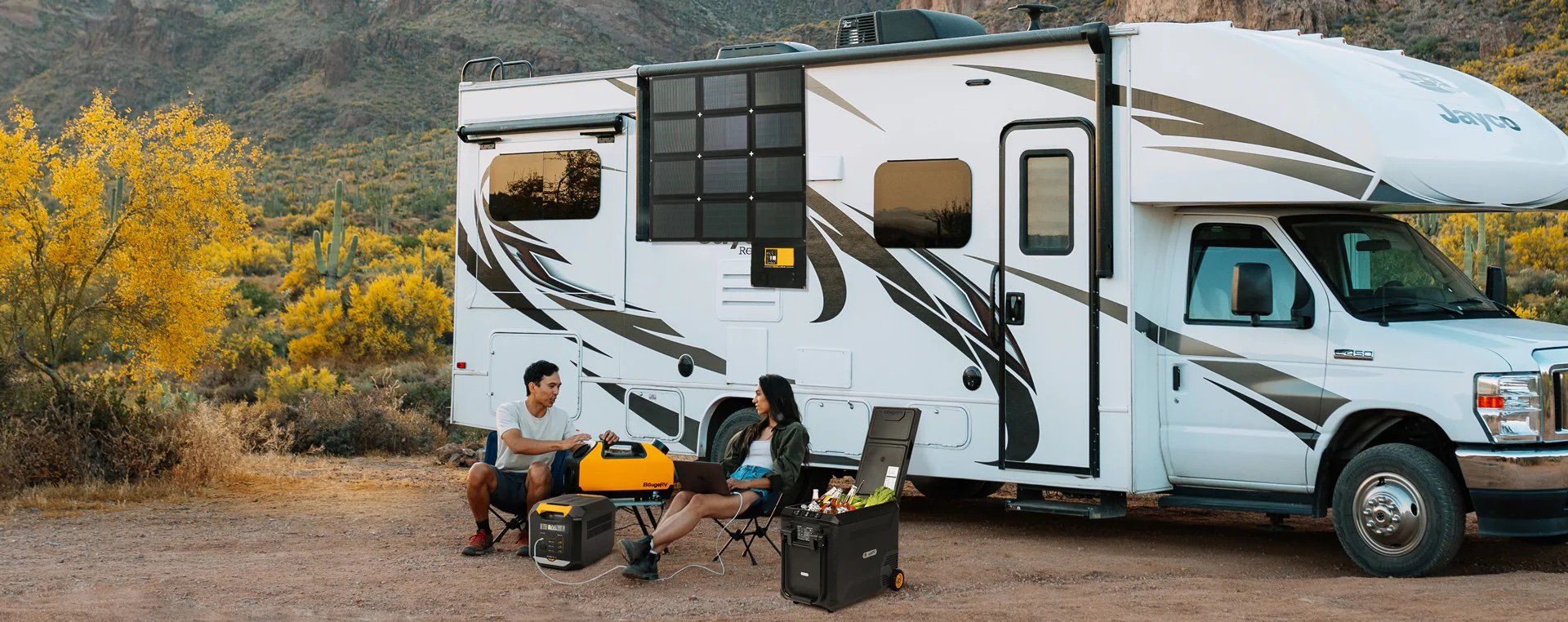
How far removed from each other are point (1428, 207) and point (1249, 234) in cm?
94

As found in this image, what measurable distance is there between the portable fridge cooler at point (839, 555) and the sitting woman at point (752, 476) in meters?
0.68

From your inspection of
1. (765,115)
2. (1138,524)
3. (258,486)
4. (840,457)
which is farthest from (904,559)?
(258,486)

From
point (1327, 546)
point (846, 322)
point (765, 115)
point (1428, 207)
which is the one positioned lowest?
point (1327, 546)

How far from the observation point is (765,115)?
955 cm

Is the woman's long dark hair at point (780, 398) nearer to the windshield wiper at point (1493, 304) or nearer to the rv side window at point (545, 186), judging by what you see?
the rv side window at point (545, 186)

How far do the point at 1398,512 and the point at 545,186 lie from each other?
231 inches

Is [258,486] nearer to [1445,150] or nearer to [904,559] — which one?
[904,559]

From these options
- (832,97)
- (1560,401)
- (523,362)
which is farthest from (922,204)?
(1560,401)

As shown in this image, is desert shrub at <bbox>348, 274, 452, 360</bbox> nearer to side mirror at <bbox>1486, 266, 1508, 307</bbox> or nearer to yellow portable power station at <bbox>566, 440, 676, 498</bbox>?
yellow portable power station at <bbox>566, 440, 676, 498</bbox>

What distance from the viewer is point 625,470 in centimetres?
808

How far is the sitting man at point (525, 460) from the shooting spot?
27.3ft

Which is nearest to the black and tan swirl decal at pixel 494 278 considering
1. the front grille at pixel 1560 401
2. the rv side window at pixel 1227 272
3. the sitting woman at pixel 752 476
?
the sitting woman at pixel 752 476

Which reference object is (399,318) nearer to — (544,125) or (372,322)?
(372,322)

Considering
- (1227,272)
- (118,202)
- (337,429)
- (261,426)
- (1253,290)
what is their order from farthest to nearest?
(261,426)
(337,429)
(118,202)
(1227,272)
(1253,290)
